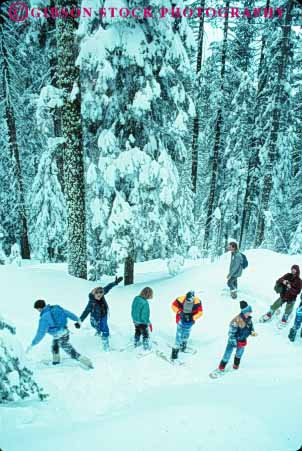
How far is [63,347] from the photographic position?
596cm

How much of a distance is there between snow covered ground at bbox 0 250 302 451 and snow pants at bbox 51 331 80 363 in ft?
0.81

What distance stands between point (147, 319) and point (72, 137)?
5866 millimetres

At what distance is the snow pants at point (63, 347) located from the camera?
5.96 metres

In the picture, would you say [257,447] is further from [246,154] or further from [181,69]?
[246,154]

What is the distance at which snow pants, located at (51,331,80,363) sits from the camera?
596 centimetres

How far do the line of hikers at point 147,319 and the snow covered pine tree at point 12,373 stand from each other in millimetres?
1009

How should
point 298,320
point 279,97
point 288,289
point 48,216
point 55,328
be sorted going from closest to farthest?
point 55,328, point 298,320, point 288,289, point 279,97, point 48,216

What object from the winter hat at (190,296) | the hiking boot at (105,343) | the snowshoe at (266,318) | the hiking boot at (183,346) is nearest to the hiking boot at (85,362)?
the hiking boot at (105,343)

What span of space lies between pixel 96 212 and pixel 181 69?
17.1ft

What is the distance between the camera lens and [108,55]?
7.41 m

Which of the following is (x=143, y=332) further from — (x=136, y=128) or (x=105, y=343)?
(x=136, y=128)

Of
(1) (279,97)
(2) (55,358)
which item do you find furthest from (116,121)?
(1) (279,97)

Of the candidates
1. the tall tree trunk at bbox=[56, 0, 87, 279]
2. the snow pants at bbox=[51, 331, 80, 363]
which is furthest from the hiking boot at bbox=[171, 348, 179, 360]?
the tall tree trunk at bbox=[56, 0, 87, 279]

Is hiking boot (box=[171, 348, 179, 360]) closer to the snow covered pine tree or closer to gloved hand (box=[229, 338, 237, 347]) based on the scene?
gloved hand (box=[229, 338, 237, 347])
